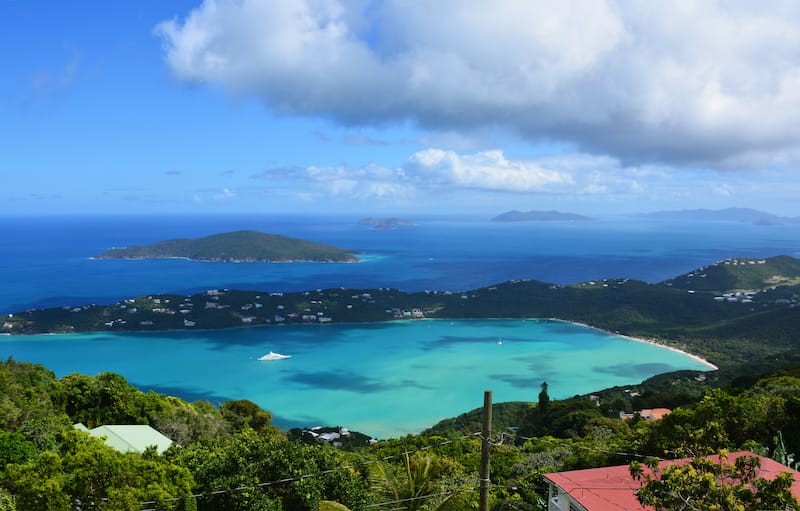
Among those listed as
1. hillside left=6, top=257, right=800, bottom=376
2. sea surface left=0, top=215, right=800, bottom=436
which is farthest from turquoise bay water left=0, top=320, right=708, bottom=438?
hillside left=6, top=257, right=800, bottom=376

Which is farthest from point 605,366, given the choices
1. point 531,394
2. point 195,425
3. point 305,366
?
point 195,425

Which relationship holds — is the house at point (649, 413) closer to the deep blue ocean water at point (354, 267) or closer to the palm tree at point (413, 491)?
the palm tree at point (413, 491)

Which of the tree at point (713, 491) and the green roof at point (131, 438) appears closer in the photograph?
the tree at point (713, 491)

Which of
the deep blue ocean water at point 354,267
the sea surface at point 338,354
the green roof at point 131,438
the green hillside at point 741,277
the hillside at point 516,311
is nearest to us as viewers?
the green roof at point 131,438

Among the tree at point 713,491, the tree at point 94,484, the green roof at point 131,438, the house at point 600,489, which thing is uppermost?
the tree at point 713,491

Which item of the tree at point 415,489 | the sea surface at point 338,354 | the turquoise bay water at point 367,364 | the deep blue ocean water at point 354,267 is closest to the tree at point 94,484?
the tree at point 415,489

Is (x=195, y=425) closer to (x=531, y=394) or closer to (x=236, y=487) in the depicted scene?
(x=236, y=487)
